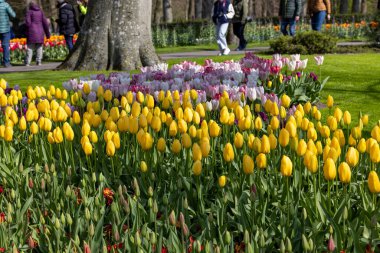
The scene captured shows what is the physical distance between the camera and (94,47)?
39.8 ft

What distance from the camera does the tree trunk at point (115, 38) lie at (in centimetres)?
1201

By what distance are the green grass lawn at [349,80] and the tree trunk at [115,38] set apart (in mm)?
534

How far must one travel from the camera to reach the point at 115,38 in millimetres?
12039

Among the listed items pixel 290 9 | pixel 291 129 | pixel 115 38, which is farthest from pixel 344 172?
pixel 290 9

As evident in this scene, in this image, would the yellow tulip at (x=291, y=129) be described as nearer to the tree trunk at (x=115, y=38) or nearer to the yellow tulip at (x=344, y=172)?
the yellow tulip at (x=344, y=172)

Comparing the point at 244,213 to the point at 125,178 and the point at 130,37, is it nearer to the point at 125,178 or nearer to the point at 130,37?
the point at 125,178

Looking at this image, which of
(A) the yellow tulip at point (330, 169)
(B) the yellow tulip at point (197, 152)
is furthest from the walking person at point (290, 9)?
(A) the yellow tulip at point (330, 169)

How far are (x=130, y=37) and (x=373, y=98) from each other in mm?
5323

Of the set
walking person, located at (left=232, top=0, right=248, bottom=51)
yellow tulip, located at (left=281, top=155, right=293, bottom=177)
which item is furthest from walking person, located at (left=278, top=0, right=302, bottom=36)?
yellow tulip, located at (left=281, top=155, right=293, bottom=177)

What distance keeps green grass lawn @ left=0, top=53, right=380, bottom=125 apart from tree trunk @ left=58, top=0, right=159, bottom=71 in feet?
1.75

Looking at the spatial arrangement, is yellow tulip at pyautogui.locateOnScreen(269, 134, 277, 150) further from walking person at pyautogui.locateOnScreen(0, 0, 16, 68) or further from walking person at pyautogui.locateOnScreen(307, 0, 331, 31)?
walking person at pyautogui.locateOnScreen(0, 0, 16, 68)

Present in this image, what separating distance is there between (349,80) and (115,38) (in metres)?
4.71

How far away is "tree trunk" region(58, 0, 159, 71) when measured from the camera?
1201 centimetres

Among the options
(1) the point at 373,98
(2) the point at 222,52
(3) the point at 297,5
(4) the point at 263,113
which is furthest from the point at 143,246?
(3) the point at 297,5
